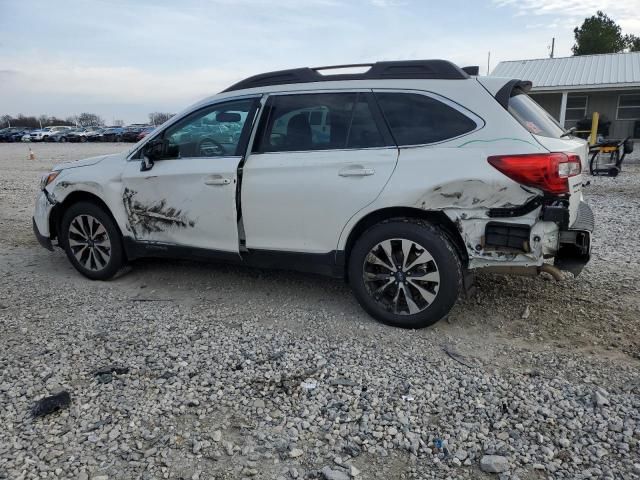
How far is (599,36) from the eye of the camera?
124ft

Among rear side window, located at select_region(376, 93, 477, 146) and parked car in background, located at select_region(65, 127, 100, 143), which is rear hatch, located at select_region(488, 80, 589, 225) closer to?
rear side window, located at select_region(376, 93, 477, 146)

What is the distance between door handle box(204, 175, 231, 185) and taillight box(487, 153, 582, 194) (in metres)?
2.12

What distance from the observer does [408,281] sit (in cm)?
380

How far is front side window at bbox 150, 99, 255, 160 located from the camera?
438cm

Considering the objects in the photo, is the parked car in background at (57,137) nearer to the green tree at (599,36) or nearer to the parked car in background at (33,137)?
the parked car in background at (33,137)

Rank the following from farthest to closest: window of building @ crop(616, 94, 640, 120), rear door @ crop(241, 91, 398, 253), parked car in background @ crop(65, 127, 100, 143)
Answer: parked car in background @ crop(65, 127, 100, 143) → window of building @ crop(616, 94, 640, 120) → rear door @ crop(241, 91, 398, 253)

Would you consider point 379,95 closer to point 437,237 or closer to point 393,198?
point 393,198

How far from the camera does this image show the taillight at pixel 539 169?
3.32 m

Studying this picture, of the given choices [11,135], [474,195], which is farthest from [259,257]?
[11,135]

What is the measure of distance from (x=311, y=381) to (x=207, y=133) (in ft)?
7.94

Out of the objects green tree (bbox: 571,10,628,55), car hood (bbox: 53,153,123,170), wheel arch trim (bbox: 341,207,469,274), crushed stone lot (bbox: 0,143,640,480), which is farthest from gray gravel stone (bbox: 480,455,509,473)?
green tree (bbox: 571,10,628,55)

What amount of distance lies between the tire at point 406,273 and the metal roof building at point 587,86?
21.2 meters

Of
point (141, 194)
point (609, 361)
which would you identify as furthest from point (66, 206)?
point (609, 361)

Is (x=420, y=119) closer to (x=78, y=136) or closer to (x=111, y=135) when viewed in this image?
(x=111, y=135)
